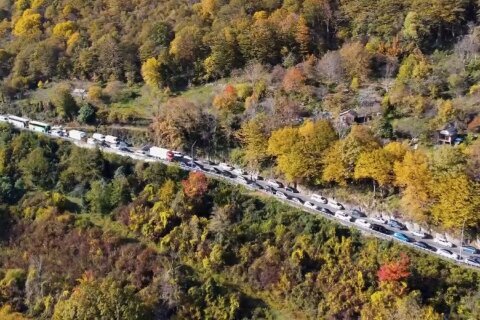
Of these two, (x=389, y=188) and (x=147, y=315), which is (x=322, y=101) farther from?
(x=147, y=315)

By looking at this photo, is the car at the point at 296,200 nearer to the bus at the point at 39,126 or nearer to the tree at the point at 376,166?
the tree at the point at 376,166

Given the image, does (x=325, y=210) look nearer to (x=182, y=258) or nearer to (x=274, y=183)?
(x=274, y=183)

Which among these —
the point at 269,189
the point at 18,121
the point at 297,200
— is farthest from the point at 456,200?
the point at 18,121

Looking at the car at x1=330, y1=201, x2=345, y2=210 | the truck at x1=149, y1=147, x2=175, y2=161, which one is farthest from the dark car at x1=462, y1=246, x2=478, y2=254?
the truck at x1=149, y1=147, x2=175, y2=161

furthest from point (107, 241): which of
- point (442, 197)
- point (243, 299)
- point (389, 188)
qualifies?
point (442, 197)

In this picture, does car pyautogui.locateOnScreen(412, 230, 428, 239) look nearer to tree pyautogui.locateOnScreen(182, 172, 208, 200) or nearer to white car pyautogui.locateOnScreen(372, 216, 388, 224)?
white car pyautogui.locateOnScreen(372, 216, 388, 224)

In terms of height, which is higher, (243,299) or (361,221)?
(361,221)
